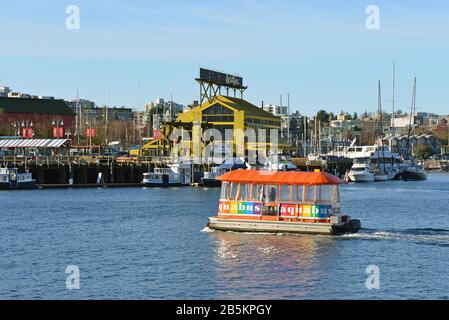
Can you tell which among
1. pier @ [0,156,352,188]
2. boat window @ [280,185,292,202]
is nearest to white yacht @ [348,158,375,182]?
pier @ [0,156,352,188]

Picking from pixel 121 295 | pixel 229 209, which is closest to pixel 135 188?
pixel 229 209

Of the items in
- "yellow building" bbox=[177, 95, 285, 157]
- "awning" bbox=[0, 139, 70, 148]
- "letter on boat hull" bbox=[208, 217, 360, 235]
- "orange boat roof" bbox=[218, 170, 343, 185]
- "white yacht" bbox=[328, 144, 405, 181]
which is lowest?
"letter on boat hull" bbox=[208, 217, 360, 235]

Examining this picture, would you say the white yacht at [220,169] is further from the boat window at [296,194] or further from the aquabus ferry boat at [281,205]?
the boat window at [296,194]

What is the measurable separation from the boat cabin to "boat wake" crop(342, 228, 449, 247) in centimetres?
270

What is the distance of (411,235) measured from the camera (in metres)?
54.7

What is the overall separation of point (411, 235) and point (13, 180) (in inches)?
2905

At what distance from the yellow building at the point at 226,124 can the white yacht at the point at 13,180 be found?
1329 inches

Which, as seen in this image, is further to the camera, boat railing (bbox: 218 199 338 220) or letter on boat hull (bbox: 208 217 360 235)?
boat railing (bbox: 218 199 338 220)

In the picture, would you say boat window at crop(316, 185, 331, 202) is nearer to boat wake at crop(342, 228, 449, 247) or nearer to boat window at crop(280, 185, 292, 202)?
boat window at crop(280, 185, 292, 202)

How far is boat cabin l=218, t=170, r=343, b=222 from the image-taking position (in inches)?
2101

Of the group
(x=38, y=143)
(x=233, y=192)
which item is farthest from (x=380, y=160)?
(x=233, y=192)

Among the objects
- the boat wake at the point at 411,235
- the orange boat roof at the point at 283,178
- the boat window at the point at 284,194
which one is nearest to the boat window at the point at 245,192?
the orange boat roof at the point at 283,178
